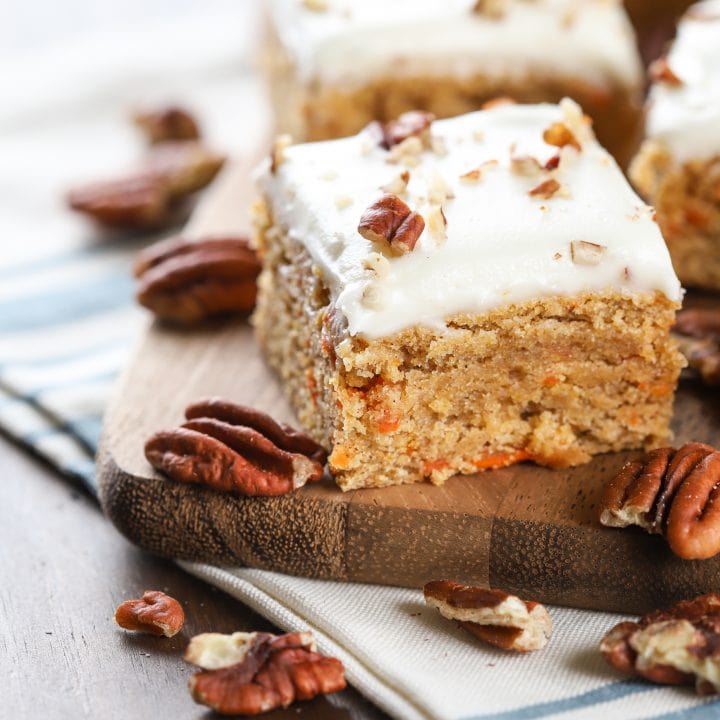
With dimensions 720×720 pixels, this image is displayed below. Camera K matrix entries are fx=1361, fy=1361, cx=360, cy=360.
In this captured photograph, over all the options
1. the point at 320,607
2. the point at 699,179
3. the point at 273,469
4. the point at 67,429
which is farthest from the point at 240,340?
the point at 699,179

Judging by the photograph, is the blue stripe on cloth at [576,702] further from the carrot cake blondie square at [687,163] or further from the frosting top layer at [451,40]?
the frosting top layer at [451,40]

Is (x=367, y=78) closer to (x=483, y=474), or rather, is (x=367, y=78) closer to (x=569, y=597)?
(x=483, y=474)

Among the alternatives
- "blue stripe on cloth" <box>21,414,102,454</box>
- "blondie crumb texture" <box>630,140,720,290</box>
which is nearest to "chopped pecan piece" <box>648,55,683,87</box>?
"blondie crumb texture" <box>630,140,720,290</box>

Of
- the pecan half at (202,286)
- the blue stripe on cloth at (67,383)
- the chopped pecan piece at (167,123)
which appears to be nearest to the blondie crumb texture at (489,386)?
the pecan half at (202,286)

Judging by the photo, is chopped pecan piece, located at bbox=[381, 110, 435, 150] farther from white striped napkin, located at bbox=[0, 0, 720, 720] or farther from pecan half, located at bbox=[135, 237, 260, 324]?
white striped napkin, located at bbox=[0, 0, 720, 720]

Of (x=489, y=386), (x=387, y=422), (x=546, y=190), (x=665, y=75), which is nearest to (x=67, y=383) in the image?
(x=387, y=422)

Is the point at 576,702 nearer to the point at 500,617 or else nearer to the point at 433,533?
the point at 500,617
